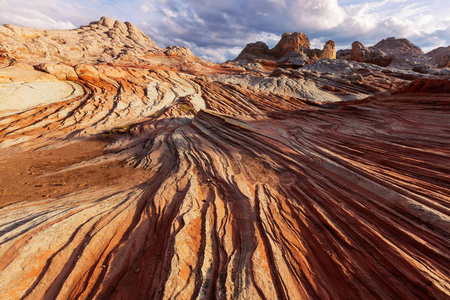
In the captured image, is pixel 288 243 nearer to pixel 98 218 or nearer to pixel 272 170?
pixel 272 170

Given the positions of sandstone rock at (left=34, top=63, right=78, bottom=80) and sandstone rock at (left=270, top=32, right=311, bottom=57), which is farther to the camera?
sandstone rock at (left=270, top=32, right=311, bottom=57)

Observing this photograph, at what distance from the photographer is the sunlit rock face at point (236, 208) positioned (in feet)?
10.3

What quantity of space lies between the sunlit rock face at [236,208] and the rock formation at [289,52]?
54.5m

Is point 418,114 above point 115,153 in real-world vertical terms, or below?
above

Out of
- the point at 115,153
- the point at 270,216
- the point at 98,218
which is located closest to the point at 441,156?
the point at 270,216

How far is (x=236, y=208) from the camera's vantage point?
16.9 feet

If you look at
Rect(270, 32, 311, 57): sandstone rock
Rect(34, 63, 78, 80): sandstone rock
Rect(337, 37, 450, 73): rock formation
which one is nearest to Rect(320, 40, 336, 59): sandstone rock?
Rect(270, 32, 311, 57): sandstone rock

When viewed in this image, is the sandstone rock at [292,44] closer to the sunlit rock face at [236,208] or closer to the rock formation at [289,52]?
the rock formation at [289,52]

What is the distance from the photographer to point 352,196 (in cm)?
498

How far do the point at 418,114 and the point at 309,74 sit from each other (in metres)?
24.7

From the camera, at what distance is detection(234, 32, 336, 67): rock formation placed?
61.8m

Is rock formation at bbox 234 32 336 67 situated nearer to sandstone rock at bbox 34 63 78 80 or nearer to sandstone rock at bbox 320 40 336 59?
sandstone rock at bbox 320 40 336 59

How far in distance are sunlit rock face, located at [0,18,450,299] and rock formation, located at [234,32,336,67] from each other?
5455 cm

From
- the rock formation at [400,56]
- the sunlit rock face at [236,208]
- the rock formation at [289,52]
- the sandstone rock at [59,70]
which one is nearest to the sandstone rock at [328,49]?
the rock formation at [289,52]
